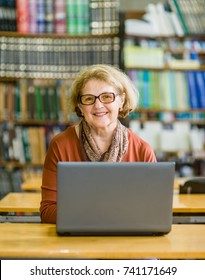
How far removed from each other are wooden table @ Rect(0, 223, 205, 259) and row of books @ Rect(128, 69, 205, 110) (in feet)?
8.80

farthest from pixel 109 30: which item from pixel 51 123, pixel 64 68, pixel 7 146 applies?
pixel 7 146

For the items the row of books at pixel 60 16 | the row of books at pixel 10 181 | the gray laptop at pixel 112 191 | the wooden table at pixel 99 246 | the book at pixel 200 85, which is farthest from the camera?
the book at pixel 200 85

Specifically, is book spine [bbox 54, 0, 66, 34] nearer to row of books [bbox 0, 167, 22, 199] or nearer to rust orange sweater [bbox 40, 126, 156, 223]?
row of books [bbox 0, 167, 22, 199]

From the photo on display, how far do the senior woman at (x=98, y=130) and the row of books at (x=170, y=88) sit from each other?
6.72 feet

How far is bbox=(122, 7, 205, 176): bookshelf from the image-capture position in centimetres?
451

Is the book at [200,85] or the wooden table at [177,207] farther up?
the book at [200,85]

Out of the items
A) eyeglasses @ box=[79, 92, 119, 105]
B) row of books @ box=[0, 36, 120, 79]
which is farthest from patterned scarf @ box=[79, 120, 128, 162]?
row of books @ box=[0, 36, 120, 79]

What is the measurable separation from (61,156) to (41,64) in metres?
2.33

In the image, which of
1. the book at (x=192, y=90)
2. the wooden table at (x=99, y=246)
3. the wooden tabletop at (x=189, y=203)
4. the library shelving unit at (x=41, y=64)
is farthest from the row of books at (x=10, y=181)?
the book at (x=192, y=90)

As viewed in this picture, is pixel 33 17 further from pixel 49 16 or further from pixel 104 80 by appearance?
pixel 104 80

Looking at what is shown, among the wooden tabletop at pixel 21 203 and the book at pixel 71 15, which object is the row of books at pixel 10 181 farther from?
the book at pixel 71 15

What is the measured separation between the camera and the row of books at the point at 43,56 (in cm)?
455

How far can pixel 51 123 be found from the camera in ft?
15.0
